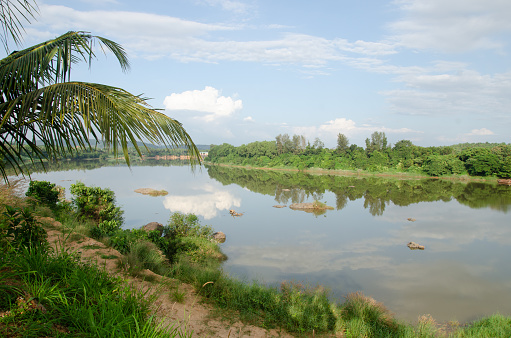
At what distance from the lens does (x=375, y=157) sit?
5716 cm

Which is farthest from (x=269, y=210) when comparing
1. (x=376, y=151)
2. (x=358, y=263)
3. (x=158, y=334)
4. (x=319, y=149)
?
(x=319, y=149)

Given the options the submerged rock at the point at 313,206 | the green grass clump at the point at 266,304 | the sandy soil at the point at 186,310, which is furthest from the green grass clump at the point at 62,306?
the submerged rock at the point at 313,206

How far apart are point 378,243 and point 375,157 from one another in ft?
148

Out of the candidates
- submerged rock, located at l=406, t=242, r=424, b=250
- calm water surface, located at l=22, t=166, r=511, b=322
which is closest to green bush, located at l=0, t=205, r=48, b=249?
calm water surface, located at l=22, t=166, r=511, b=322

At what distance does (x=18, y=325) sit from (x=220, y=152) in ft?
278

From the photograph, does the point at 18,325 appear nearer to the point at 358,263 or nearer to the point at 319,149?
the point at 358,263

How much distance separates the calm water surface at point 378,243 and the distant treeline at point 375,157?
1672cm

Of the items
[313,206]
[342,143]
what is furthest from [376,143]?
[313,206]

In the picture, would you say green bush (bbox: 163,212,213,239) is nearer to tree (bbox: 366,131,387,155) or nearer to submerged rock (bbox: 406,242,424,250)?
submerged rock (bbox: 406,242,424,250)

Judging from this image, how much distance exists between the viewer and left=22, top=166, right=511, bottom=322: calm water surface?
10.1 m

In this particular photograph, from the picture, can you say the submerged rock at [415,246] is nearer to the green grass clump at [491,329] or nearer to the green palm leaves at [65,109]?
the green grass clump at [491,329]

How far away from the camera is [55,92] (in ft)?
8.89

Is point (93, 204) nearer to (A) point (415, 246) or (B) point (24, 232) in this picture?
(B) point (24, 232)

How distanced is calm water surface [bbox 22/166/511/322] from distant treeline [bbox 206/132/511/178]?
16.7 m
